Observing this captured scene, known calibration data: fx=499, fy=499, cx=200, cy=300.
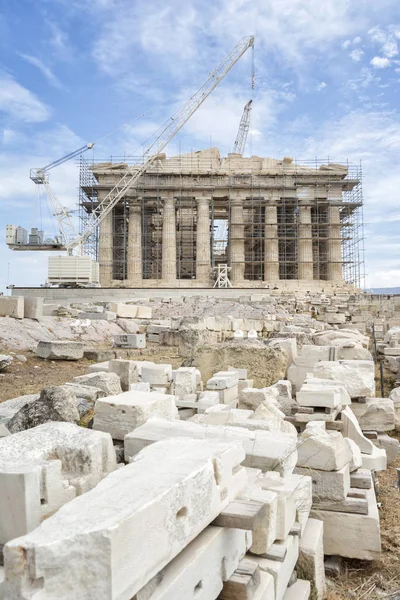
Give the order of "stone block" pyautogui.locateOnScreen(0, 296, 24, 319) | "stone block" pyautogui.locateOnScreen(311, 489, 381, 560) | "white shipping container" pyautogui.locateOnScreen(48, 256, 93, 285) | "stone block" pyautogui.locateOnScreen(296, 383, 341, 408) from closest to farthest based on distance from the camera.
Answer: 1. "stone block" pyautogui.locateOnScreen(311, 489, 381, 560)
2. "stone block" pyautogui.locateOnScreen(296, 383, 341, 408)
3. "stone block" pyautogui.locateOnScreen(0, 296, 24, 319)
4. "white shipping container" pyautogui.locateOnScreen(48, 256, 93, 285)

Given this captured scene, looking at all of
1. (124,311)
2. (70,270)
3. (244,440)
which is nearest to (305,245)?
(70,270)

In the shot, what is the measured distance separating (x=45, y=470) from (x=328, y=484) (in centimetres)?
220

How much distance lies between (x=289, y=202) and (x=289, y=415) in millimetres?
34063

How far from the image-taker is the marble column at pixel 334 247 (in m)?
36.3

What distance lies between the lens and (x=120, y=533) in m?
1.74

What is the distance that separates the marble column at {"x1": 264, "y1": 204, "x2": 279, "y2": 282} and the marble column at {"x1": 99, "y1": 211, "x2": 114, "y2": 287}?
11303mm

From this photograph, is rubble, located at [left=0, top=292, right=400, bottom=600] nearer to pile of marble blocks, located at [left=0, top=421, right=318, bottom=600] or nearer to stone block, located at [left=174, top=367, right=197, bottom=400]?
pile of marble blocks, located at [left=0, top=421, right=318, bottom=600]

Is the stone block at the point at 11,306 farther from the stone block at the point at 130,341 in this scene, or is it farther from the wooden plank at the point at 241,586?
the wooden plank at the point at 241,586

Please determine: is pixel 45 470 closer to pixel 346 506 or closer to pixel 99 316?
pixel 346 506

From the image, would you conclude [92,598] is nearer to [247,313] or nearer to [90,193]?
[247,313]

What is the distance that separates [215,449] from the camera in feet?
8.54

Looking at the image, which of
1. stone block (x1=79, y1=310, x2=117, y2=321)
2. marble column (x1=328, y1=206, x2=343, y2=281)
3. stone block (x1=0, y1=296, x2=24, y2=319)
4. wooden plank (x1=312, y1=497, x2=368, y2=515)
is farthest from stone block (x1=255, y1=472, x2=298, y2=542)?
marble column (x1=328, y1=206, x2=343, y2=281)

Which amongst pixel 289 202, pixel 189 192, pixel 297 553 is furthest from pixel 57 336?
pixel 289 202

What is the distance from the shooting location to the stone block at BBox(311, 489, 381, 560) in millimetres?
3555
